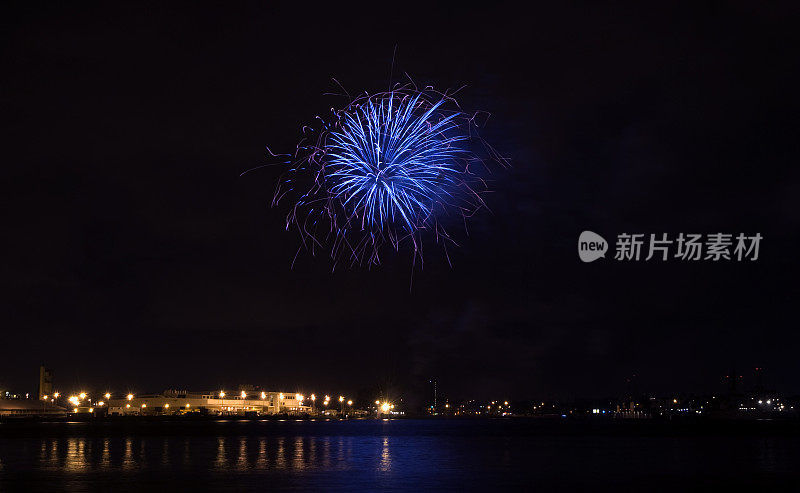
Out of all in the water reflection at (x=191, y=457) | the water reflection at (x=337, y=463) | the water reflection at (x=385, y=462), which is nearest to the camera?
the water reflection at (x=337, y=463)

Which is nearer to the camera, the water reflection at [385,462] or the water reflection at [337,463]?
the water reflection at [337,463]

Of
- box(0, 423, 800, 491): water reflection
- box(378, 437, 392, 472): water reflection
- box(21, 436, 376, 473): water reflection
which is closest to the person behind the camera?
box(0, 423, 800, 491): water reflection

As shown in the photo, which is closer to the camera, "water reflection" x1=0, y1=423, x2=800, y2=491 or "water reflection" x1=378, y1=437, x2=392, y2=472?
"water reflection" x1=0, y1=423, x2=800, y2=491

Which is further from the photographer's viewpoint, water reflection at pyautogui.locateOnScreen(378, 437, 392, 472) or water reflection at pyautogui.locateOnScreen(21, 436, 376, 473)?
water reflection at pyautogui.locateOnScreen(21, 436, 376, 473)

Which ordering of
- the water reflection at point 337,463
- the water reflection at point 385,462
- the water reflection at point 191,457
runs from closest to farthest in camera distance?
the water reflection at point 337,463 → the water reflection at point 385,462 → the water reflection at point 191,457

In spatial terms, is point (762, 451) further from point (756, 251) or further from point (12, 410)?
point (12, 410)

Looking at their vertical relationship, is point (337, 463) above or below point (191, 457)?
above

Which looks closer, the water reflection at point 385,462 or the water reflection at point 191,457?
the water reflection at point 385,462

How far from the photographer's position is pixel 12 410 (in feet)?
602

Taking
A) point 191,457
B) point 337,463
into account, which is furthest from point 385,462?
point 191,457

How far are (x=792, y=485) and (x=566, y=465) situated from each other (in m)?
13.6

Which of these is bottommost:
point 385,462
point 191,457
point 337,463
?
point 191,457

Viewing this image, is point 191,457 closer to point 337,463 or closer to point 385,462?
point 337,463

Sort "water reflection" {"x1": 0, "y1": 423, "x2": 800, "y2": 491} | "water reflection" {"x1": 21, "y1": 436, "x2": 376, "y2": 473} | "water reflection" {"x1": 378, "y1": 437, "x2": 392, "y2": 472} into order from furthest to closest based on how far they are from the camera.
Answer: "water reflection" {"x1": 21, "y1": 436, "x2": 376, "y2": 473}, "water reflection" {"x1": 378, "y1": 437, "x2": 392, "y2": 472}, "water reflection" {"x1": 0, "y1": 423, "x2": 800, "y2": 491}
